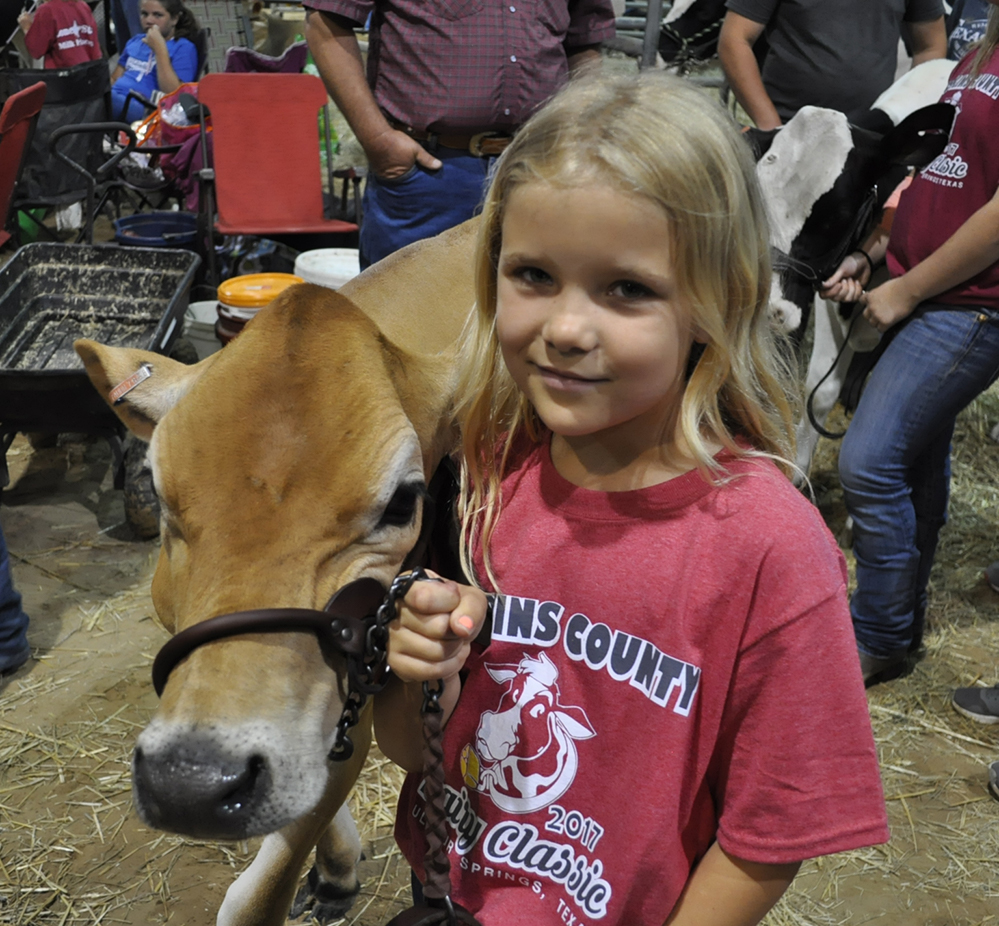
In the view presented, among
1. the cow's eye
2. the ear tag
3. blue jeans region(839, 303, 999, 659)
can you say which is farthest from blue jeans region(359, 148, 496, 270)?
the cow's eye

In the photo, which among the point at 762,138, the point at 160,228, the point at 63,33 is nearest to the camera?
the point at 762,138

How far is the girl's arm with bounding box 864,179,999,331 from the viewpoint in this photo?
2.74 metres

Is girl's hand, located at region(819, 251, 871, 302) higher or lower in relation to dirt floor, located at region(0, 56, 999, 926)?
higher

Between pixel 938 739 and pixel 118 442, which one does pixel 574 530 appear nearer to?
pixel 938 739

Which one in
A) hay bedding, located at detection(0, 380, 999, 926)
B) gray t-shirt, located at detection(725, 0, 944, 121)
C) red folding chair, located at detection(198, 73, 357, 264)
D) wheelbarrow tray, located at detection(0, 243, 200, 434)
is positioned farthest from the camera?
red folding chair, located at detection(198, 73, 357, 264)

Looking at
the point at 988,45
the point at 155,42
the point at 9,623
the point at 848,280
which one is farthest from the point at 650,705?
the point at 155,42

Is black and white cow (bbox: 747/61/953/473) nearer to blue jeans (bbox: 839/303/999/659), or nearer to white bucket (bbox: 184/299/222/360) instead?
blue jeans (bbox: 839/303/999/659)

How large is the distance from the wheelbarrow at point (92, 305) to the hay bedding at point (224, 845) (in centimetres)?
91

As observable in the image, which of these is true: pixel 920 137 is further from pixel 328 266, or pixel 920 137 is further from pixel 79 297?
pixel 79 297

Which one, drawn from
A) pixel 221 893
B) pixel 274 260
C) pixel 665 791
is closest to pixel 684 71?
pixel 274 260

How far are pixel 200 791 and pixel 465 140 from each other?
8.94 feet

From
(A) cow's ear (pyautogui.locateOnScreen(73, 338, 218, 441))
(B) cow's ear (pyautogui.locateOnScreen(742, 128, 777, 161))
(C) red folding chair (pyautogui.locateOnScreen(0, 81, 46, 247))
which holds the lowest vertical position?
(C) red folding chair (pyautogui.locateOnScreen(0, 81, 46, 247))

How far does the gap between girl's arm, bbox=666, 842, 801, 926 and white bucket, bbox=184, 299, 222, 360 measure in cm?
471

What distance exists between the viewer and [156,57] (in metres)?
8.74
